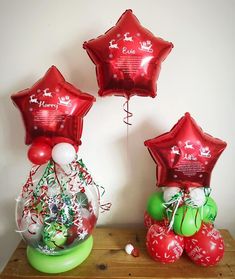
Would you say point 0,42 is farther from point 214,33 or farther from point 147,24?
point 214,33

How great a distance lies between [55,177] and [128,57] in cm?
55

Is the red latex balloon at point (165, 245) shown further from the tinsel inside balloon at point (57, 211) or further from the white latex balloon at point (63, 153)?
the white latex balloon at point (63, 153)

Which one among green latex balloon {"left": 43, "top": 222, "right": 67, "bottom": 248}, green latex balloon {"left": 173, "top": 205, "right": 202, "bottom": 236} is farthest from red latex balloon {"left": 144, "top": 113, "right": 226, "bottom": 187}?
green latex balloon {"left": 43, "top": 222, "right": 67, "bottom": 248}

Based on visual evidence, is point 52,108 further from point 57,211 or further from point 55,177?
point 57,211

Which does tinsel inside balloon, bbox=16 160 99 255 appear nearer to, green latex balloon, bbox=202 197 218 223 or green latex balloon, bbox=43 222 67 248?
green latex balloon, bbox=43 222 67 248

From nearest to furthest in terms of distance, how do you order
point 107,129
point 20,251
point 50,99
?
1. point 50,99
2. point 20,251
3. point 107,129

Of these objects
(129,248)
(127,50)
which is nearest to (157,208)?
(129,248)

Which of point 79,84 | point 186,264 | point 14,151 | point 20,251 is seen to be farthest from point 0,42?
point 186,264

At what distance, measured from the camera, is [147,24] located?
109 centimetres

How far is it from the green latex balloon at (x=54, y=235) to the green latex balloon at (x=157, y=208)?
39cm

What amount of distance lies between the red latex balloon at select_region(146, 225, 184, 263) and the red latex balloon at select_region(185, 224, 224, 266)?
48 millimetres

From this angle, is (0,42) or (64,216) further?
(0,42)

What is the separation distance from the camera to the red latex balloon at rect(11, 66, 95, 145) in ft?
2.95

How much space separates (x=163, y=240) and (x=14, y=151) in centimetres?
84
